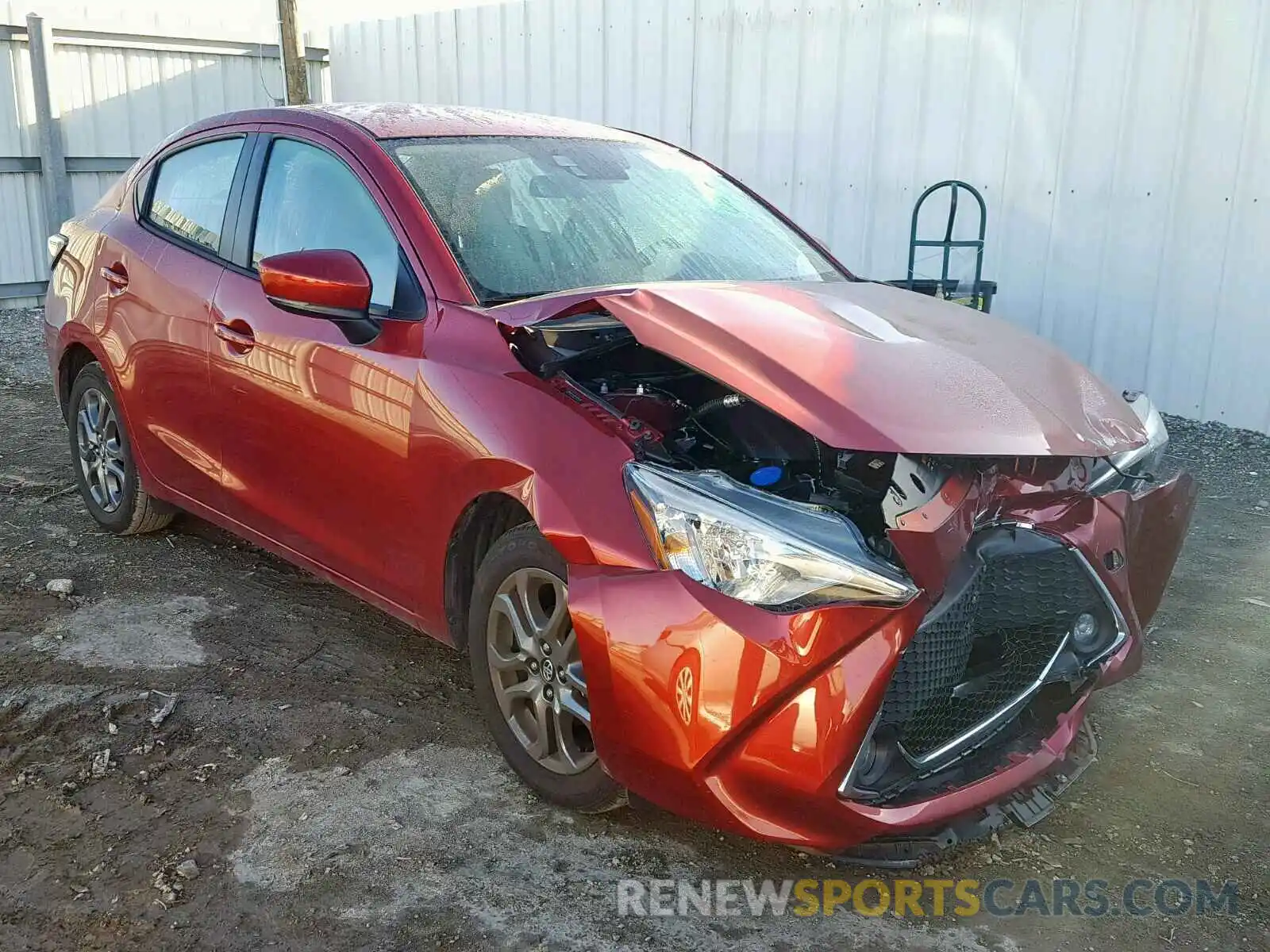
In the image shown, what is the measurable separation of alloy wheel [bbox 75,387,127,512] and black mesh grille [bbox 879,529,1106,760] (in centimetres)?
337

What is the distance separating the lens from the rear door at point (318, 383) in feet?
10.0

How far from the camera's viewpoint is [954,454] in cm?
228

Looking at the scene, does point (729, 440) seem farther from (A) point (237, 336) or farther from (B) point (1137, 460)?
(A) point (237, 336)

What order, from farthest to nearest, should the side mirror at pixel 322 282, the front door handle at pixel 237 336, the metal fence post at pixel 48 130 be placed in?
the metal fence post at pixel 48 130
the front door handle at pixel 237 336
the side mirror at pixel 322 282

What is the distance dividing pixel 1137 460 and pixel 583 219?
5.49 feet

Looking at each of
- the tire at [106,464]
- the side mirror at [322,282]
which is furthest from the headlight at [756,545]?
the tire at [106,464]

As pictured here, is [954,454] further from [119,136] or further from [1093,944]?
[119,136]

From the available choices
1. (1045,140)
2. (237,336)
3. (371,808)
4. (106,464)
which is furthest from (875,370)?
(1045,140)

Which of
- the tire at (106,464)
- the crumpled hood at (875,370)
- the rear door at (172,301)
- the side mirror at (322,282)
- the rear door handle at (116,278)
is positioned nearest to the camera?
the crumpled hood at (875,370)

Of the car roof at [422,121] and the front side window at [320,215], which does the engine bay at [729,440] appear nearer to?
the front side window at [320,215]

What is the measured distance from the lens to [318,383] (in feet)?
10.6

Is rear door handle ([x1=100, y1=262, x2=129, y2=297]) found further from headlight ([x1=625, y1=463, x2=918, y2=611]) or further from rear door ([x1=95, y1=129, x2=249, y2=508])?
headlight ([x1=625, y1=463, x2=918, y2=611])

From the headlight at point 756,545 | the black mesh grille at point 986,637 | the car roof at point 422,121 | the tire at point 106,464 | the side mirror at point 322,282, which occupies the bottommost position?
the tire at point 106,464

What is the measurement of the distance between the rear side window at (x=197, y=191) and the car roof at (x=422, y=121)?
136 mm
